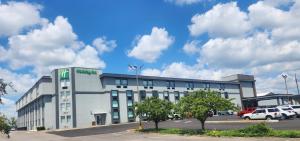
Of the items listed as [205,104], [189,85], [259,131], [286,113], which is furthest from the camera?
[189,85]

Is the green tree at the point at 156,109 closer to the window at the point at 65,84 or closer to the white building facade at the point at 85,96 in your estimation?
the white building facade at the point at 85,96

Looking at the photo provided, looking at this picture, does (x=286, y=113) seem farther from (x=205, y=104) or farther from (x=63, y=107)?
(x=63, y=107)

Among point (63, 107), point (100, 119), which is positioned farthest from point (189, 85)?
point (63, 107)

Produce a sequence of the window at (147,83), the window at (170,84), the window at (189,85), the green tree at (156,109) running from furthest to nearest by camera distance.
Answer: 1. the window at (189,85)
2. the window at (170,84)
3. the window at (147,83)
4. the green tree at (156,109)

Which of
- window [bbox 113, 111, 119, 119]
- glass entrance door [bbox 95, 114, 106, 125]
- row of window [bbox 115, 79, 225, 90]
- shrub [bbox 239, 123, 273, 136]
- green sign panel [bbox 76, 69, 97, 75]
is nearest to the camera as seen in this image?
shrub [bbox 239, 123, 273, 136]

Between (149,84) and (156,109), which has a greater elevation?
(149,84)

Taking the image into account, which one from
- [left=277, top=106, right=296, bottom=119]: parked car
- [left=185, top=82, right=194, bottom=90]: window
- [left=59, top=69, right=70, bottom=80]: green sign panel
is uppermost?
[left=59, top=69, right=70, bottom=80]: green sign panel

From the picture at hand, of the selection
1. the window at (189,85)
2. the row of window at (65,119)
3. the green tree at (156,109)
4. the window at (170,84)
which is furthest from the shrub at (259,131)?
the window at (189,85)

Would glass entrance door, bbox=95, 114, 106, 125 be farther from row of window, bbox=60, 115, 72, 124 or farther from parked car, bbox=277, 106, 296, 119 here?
parked car, bbox=277, 106, 296, 119

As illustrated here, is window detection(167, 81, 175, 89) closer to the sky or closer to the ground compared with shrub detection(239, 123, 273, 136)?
closer to the sky

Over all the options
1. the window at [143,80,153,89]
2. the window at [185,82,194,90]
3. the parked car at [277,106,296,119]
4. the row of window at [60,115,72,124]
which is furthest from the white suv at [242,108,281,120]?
the window at [185,82,194,90]

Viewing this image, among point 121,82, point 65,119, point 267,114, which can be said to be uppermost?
point 121,82

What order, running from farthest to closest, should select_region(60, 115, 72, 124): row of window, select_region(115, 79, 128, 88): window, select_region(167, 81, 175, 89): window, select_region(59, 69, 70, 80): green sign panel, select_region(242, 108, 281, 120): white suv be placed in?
select_region(167, 81, 175, 89): window < select_region(115, 79, 128, 88): window < select_region(59, 69, 70, 80): green sign panel < select_region(60, 115, 72, 124): row of window < select_region(242, 108, 281, 120): white suv

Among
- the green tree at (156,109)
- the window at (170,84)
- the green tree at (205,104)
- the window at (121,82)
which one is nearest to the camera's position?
the green tree at (205,104)
